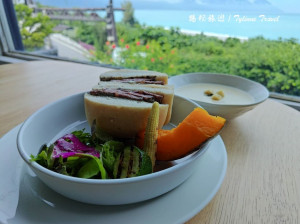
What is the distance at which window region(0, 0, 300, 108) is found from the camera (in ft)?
4.51

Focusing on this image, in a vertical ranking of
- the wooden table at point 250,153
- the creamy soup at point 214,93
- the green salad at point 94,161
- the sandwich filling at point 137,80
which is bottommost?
the wooden table at point 250,153

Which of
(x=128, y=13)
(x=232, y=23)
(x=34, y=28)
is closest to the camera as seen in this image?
(x=232, y=23)

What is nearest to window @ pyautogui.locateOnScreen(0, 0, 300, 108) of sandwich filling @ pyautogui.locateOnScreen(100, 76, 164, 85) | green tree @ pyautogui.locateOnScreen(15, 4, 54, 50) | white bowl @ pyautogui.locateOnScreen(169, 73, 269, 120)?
green tree @ pyautogui.locateOnScreen(15, 4, 54, 50)

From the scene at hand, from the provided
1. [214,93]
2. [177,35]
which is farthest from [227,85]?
[177,35]

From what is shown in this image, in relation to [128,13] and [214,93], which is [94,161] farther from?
[128,13]

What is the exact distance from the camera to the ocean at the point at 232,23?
1312 millimetres

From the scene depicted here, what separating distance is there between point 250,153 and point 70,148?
420mm

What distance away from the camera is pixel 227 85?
0.86 m

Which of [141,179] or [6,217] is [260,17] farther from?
[6,217]

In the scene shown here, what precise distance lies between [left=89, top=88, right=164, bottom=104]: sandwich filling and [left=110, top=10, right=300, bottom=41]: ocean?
0.99 m

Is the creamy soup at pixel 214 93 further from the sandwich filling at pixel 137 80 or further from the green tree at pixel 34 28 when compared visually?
the green tree at pixel 34 28

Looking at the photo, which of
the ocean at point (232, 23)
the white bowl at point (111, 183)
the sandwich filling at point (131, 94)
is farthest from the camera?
the ocean at point (232, 23)

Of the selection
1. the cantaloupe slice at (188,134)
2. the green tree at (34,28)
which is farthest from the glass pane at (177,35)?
the cantaloupe slice at (188,134)

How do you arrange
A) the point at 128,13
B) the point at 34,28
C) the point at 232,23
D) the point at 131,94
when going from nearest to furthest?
the point at 131,94, the point at 232,23, the point at 128,13, the point at 34,28
